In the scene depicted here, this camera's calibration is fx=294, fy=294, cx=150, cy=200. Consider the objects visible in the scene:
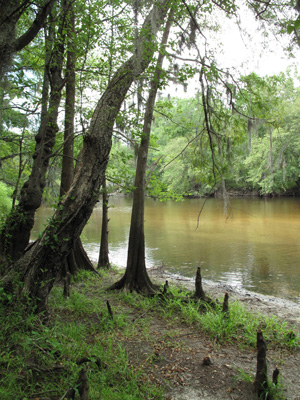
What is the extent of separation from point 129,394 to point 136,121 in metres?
4.31

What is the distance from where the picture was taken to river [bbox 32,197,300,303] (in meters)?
9.06

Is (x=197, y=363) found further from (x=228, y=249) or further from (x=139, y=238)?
(x=228, y=249)

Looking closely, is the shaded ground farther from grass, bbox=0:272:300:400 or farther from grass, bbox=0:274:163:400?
grass, bbox=0:274:163:400

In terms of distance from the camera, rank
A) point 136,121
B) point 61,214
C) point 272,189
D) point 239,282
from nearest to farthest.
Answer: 1. point 61,214
2. point 136,121
3. point 239,282
4. point 272,189

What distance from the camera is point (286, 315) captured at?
19.0ft

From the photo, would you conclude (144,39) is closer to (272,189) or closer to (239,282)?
(239,282)

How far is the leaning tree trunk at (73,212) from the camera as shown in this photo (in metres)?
3.74

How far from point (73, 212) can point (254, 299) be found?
5057 millimetres

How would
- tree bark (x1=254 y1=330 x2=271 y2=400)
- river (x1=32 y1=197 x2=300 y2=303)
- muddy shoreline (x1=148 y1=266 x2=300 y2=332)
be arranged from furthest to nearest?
river (x1=32 y1=197 x2=300 y2=303) < muddy shoreline (x1=148 y1=266 x2=300 y2=332) < tree bark (x1=254 y1=330 x2=271 y2=400)

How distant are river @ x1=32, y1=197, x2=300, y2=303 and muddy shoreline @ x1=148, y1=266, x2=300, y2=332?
591 millimetres

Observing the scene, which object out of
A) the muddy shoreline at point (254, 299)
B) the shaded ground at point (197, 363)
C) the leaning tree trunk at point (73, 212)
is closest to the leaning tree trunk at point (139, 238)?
the shaded ground at point (197, 363)

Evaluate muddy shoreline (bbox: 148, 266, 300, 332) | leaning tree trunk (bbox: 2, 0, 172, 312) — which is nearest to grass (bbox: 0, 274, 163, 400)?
leaning tree trunk (bbox: 2, 0, 172, 312)

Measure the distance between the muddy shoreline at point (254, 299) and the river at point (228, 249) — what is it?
0.59 m

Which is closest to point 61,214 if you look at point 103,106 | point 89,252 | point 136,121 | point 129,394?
point 103,106
